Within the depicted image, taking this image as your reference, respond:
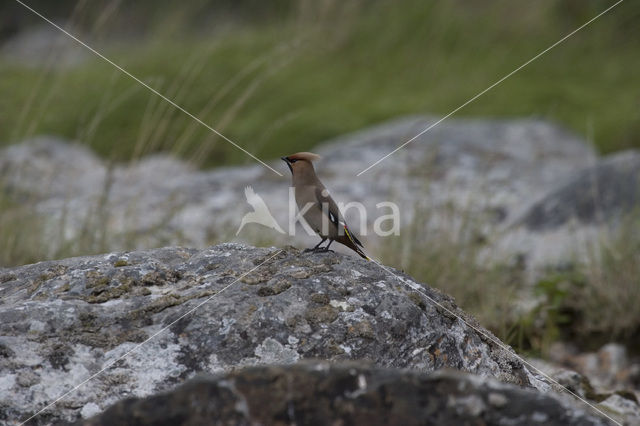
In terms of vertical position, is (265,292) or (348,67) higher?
(348,67)

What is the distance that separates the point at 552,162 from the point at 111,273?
6.11 m

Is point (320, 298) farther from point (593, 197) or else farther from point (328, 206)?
point (593, 197)

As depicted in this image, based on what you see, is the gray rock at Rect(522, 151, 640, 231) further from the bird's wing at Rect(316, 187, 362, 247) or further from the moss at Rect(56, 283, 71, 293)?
the moss at Rect(56, 283, 71, 293)

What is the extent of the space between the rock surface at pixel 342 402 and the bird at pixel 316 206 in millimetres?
1416

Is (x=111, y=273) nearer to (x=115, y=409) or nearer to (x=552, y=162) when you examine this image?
(x=115, y=409)

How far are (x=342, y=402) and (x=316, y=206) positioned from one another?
151 centimetres

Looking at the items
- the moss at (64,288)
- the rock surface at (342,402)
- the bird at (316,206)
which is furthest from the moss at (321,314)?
the bird at (316,206)

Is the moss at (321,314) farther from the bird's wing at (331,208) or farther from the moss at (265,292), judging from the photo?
the bird's wing at (331,208)

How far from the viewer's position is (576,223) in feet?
17.9

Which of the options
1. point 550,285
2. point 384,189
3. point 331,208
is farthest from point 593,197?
point 331,208

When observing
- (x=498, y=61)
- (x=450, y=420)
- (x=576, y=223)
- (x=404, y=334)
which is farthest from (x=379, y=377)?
(x=498, y=61)

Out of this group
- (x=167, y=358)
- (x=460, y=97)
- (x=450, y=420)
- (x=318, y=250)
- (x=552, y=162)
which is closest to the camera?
(x=450, y=420)

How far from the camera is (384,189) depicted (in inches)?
265

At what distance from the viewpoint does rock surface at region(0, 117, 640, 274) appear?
479cm
